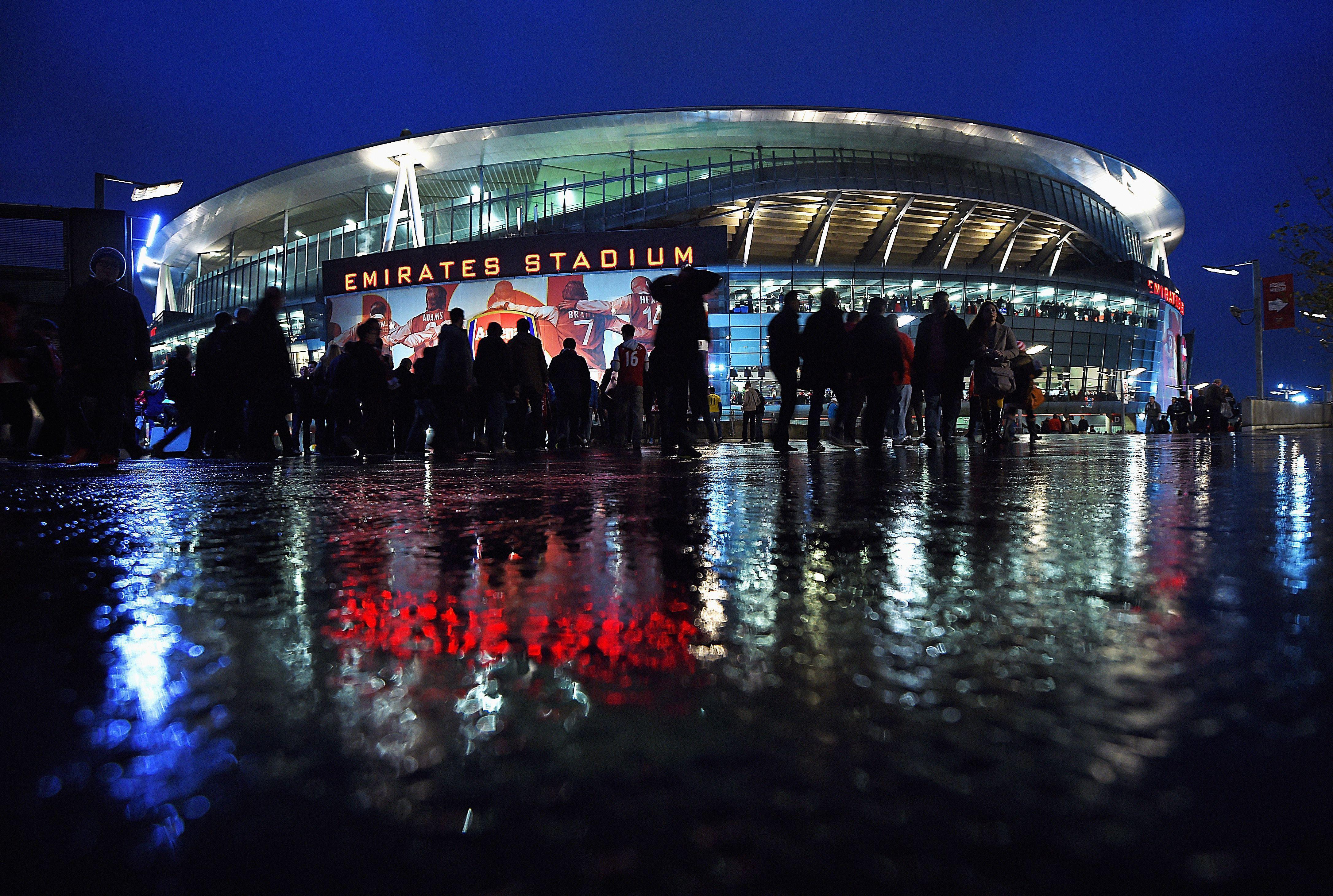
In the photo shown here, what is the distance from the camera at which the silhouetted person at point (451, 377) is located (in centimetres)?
875

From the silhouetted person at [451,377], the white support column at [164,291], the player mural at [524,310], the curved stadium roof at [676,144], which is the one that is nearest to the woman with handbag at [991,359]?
the silhouetted person at [451,377]

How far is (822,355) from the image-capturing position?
8.02 m

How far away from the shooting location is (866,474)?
13.1 ft

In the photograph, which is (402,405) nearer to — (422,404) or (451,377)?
(422,404)

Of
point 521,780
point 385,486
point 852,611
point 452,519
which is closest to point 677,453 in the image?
point 385,486

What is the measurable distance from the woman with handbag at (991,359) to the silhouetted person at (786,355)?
6.90ft

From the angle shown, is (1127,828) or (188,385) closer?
(1127,828)

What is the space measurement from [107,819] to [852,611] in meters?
0.68

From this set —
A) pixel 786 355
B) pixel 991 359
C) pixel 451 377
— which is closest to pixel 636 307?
pixel 451 377

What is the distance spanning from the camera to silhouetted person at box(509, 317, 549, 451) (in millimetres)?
9500

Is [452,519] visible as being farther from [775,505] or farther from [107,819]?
[107,819]

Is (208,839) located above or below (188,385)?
below

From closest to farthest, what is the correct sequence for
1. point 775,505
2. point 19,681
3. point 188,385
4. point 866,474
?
1. point 19,681
2. point 775,505
3. point 866,474
4. point 188,385

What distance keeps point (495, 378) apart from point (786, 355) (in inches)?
130
